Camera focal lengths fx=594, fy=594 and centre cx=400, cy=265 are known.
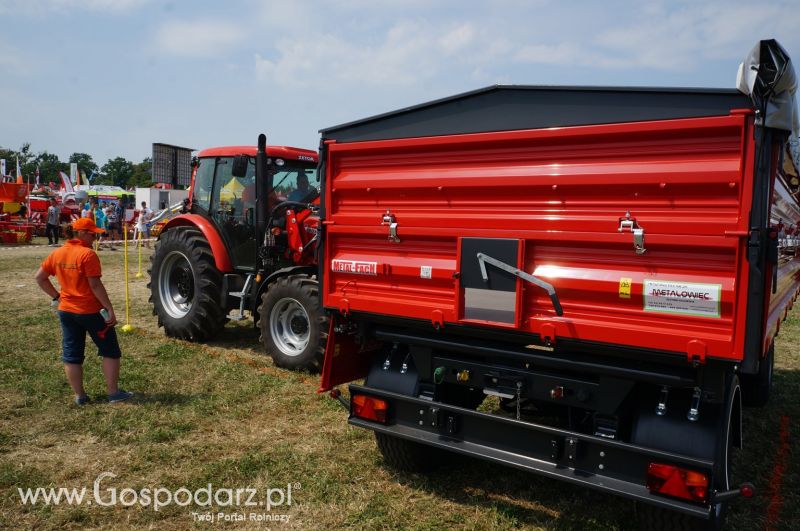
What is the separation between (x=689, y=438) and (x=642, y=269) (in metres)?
0.83

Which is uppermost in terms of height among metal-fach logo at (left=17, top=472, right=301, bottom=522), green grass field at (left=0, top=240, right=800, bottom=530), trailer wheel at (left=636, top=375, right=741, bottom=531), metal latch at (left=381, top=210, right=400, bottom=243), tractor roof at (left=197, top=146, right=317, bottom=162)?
tractor roof at (left=197, top=146, right=317, bottom=162)

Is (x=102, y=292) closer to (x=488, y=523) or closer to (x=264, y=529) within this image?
(x=264, y=529)

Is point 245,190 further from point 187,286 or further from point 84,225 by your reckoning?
point 84,225

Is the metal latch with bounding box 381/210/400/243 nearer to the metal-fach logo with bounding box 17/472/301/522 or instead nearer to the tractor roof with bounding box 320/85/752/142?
the tractor roof with bounding box 320/85/752/142

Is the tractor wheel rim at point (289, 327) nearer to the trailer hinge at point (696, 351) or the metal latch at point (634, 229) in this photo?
the metal latch at point (634, 229)

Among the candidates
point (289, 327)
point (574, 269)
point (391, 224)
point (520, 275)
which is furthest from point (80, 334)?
point (574, 269)

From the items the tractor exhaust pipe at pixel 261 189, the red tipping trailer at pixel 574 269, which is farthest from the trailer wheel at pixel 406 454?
the tractor exhaust pipe at pixel 261 189

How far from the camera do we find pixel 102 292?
5.09m

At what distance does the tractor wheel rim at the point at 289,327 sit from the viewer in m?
6.30

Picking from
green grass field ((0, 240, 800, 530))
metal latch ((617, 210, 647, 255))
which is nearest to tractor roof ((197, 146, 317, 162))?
green grass field ((0, 240, 800, 530))

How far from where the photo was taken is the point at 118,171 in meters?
102

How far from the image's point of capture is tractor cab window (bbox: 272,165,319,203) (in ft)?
23.4

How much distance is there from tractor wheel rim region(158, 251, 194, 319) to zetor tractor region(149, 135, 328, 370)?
1 cm

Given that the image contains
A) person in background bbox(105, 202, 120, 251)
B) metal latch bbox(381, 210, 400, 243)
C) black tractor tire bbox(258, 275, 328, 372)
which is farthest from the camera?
person in background bbox(105, 202, 120, 251)
